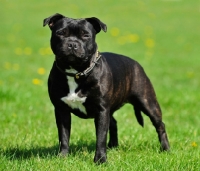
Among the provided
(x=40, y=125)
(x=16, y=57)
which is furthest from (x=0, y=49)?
(x=40, y=125)

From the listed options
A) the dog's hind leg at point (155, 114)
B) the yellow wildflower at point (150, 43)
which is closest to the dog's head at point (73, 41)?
the dog's hind leg at point (155, 114)

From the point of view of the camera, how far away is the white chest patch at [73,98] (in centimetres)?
521

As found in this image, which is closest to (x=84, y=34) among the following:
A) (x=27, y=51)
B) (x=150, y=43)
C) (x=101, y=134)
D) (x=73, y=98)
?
(x=73, y=98)

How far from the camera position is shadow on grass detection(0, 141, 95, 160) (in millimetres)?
5285

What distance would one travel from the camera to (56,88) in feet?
17.5

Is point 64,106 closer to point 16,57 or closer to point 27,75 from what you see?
point 27,75

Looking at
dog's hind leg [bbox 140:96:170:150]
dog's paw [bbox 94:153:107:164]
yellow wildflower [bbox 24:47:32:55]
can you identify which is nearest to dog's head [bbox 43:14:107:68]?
dog's paw [bbox 94:153:107:164]

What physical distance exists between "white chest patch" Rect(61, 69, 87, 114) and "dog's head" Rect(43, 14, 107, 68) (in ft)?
0.56

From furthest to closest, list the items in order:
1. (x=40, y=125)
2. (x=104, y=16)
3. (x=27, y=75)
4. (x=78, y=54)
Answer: (x=104, y=16)
(x=27, y=75)
(x=40, y=125)
(x=78, y=54)

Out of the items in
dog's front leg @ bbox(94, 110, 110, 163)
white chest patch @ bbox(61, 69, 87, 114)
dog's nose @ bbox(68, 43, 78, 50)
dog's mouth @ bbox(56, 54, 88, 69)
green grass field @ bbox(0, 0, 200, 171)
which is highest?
dog's nose @ bbox(68, 43, 78, 50)

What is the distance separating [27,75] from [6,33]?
9.22 m

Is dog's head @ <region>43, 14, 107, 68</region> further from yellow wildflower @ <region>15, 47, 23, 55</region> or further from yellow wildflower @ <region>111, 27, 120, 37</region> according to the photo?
yellow wildflower @ <region>111, 27, 120, 37</region>

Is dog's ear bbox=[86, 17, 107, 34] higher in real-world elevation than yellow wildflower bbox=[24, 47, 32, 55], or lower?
higher

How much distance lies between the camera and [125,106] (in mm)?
9516
